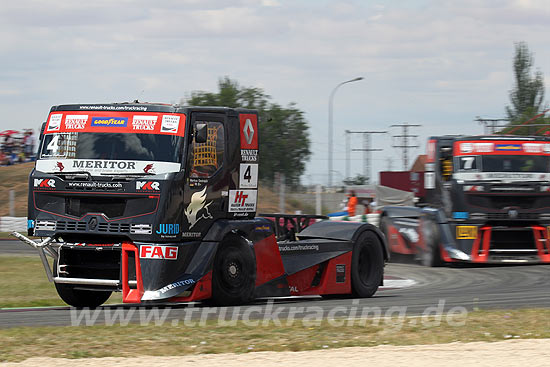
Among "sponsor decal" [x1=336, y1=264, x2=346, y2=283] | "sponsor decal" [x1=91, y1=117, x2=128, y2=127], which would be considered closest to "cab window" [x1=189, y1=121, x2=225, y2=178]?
"sponsor decal" [x1=91, y1=117, x2=128, y2=127]

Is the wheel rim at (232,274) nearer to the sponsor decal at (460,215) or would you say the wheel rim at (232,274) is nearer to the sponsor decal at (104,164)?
the sponsor decal at (104,164)

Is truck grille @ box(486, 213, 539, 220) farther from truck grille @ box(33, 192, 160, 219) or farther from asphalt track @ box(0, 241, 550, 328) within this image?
truck grille @ box(33, 192, 160, 219)

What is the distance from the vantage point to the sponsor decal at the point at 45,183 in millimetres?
10844

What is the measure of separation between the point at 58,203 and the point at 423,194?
465 inches

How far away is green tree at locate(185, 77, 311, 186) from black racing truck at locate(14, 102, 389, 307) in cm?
4082

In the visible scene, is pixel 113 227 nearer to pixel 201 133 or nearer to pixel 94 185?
pixel 94 185

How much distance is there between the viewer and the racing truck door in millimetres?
10828

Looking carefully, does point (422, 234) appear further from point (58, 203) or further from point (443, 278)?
point (58, 203)

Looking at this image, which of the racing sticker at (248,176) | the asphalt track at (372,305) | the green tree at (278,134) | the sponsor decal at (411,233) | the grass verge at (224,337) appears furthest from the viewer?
the green tree at (278,134)

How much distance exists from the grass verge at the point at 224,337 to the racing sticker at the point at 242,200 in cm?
248

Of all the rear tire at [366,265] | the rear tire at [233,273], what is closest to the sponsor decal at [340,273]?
the rear tire at [366,265]

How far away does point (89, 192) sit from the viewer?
419 inches

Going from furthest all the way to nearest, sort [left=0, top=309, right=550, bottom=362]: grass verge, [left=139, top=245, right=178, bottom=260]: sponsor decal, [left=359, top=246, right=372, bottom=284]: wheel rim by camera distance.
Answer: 1. [left=359, top=246, right=372, bottom=284]: wheel rim
2. [left=139, top=245, right=178, bottom=260]: sponsor decal
3. [left=0, top=309, right=550, bottom=362]: grass verge

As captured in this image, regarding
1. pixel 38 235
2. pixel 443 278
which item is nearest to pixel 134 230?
pixel 38 235
